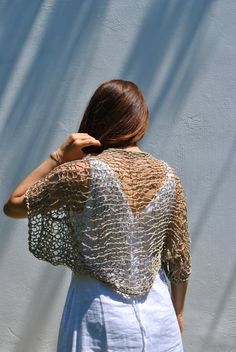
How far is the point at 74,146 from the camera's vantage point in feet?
5.77

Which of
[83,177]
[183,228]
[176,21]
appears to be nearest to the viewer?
[83,177]

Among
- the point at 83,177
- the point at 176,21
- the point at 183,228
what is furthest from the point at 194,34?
the point at 83,177

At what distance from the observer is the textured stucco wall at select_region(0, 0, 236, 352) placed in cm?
284

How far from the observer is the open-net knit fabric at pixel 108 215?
5.70 feet

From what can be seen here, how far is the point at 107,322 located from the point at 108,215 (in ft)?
1.00

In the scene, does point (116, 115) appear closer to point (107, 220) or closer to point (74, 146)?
point (74, 146)

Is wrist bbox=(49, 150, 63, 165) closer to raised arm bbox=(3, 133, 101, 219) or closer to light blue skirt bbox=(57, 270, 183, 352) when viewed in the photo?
raised arm bbox=(3, 133, 101, 219)

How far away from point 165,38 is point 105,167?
4.26 ft

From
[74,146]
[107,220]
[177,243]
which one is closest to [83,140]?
[74,146]

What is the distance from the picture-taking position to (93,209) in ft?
5.74

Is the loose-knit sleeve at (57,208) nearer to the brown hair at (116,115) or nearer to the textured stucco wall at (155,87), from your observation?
Result: the brown hair at (116,115)

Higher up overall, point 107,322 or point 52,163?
point 52,163

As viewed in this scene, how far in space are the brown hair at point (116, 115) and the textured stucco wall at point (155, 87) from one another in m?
1.08

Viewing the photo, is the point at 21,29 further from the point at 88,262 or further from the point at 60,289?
the point at 88,262
